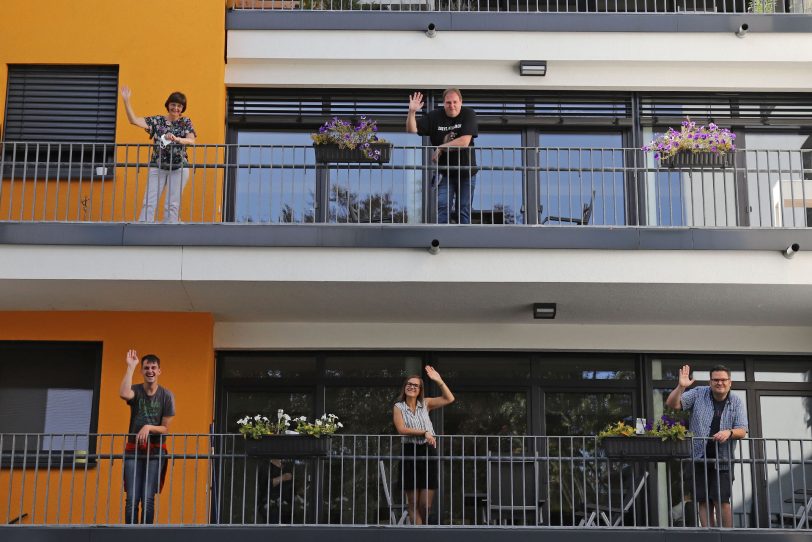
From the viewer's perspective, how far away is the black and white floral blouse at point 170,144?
44.1ft

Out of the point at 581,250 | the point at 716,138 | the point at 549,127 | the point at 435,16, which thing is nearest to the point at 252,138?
the point at 435,16

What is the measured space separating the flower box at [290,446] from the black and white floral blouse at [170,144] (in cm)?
337

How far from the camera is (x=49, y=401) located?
47.9 ft

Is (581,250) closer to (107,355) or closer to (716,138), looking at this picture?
(716,138)

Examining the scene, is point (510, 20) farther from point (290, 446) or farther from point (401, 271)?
point (290, 446)

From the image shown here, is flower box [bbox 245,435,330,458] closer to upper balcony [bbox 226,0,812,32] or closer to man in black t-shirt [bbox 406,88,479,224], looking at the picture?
man in black t-shirt [bbox 406,88,479,224]

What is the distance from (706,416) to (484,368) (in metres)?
3.61

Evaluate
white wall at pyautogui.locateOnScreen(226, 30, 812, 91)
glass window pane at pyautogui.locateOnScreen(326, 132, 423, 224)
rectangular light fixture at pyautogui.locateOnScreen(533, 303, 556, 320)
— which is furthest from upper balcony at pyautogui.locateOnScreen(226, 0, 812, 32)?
rectangular light fixture at pyautogui.locateOnScreen(533, 303, 556, 320)

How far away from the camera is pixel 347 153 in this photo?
13.8 meters

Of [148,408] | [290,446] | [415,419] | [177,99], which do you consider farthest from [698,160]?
[148,408]

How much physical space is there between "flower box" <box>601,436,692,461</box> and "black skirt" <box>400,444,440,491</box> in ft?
5.60

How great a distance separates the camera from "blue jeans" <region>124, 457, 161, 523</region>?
11.7 m

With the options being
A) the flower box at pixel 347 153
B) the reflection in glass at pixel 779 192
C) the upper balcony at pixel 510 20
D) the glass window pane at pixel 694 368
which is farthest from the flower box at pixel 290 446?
the reflection in glass at pixel 779 192

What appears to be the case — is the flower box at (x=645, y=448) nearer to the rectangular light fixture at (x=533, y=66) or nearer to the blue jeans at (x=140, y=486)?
the blue jeans at (x=140, y=486)
